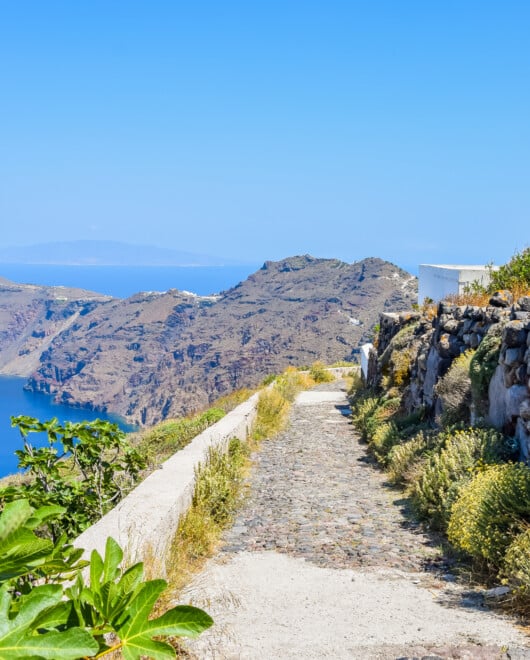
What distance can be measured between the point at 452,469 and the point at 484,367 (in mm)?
1616

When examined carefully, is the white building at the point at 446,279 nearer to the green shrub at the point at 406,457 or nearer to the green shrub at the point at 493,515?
the green shrub at the point at 406,457

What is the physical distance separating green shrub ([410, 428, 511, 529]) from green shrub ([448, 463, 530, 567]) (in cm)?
66

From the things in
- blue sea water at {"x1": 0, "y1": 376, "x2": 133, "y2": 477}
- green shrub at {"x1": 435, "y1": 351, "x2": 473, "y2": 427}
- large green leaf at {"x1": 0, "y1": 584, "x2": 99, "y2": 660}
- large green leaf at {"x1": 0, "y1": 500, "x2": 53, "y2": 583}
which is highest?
large green leaf at {"x1": 0, "y1": 500, "x2": 53, "y2": 583}

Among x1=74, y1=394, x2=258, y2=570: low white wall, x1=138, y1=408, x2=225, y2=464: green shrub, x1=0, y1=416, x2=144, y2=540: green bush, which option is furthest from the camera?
Result: x1=138, y1=408, x2=225, y2=464: green shrub

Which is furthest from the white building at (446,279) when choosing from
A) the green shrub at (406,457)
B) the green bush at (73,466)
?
the green bush at (73,466)

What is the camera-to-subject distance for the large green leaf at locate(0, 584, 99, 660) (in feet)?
4.55

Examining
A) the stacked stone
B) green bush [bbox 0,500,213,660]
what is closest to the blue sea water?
the stacked stone

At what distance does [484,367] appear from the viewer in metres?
8.42

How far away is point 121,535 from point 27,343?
460ft

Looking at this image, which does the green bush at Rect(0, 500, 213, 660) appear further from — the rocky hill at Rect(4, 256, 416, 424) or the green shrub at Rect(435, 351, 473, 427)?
the rocky hill at Rect(4, 256, 416, 424)

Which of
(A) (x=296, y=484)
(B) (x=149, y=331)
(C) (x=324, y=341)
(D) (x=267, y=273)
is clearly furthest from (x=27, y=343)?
(A) (x=296, y=484)

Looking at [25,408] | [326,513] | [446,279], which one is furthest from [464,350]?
[25,408]

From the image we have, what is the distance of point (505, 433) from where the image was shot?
7.47 metres

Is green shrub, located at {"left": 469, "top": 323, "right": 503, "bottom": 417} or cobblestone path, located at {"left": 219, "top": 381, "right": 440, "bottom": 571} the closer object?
cobblestone path, located at {"left": 219, "top": 381, "right": 440, "bottom": 571}
